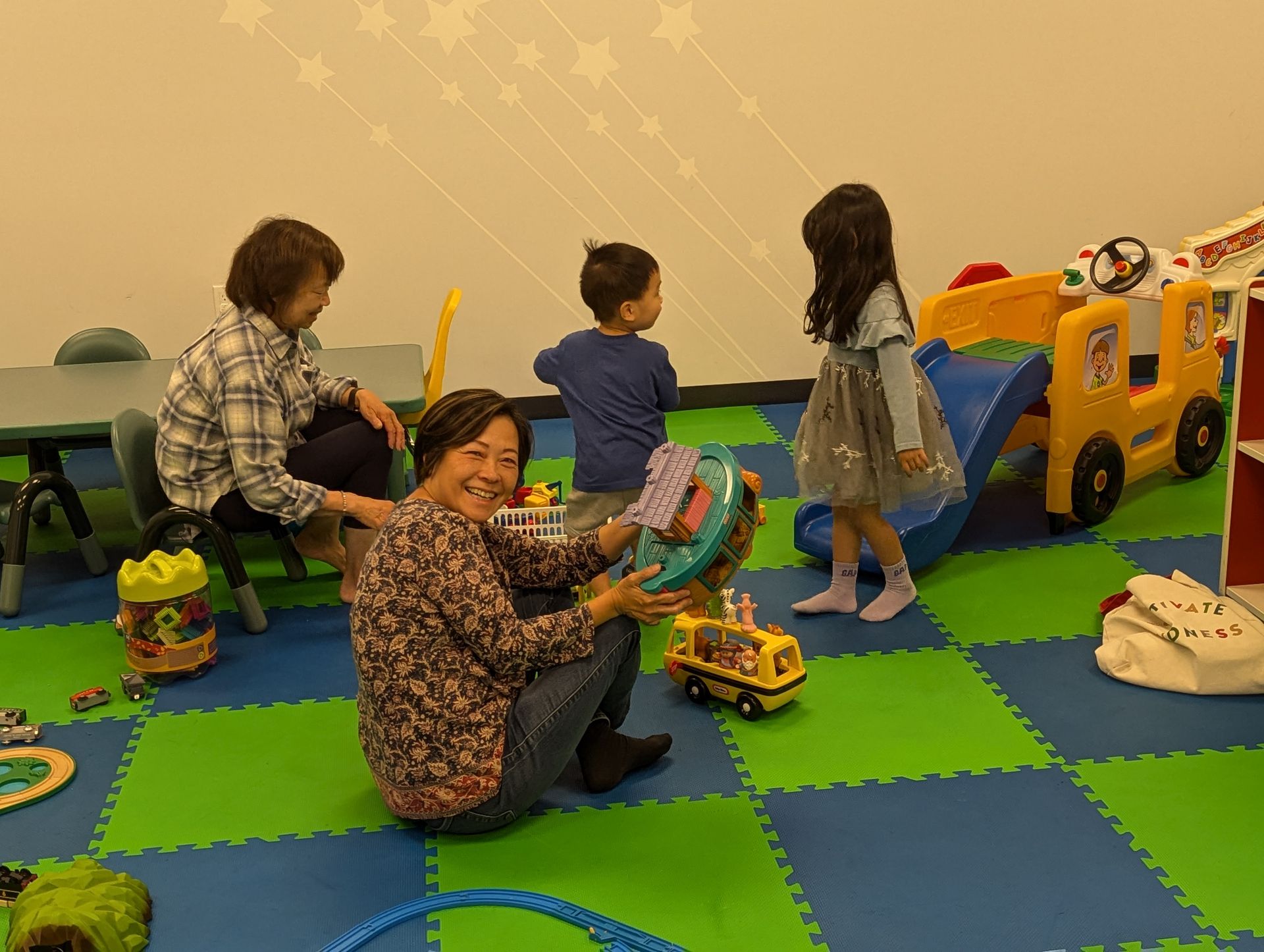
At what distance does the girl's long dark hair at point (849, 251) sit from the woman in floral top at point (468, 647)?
1144mm

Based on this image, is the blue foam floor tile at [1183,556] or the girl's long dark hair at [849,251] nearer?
the girl's long dark hair at [849,251]

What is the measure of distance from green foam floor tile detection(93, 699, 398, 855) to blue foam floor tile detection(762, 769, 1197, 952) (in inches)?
40.5

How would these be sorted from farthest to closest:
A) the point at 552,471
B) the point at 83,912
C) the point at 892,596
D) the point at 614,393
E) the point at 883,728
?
the point at 552,471
the point at 892,596
the point at 614,393
the point at 883,728
the point at 83,912

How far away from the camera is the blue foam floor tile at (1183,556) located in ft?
14.1

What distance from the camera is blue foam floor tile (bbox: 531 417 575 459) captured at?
5.70 meters

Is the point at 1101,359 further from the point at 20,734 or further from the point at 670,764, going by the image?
the point at 20,734

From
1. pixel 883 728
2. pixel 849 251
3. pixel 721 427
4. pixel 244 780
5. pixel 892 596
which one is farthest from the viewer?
pixel 721 427

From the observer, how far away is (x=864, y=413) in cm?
386

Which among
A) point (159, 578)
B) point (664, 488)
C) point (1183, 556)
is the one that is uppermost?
point (664, 488)

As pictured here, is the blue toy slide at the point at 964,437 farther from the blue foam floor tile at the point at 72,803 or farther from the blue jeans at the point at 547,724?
the blue foam floor tile at the point at 72,803

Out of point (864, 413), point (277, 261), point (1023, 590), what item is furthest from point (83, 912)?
point (1023, 590)

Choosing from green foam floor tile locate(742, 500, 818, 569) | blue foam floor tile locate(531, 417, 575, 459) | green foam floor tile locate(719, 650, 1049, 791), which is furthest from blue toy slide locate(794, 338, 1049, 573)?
blue foam floor tile locate(531, 417, 575, 459)

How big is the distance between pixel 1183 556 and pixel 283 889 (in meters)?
3.14

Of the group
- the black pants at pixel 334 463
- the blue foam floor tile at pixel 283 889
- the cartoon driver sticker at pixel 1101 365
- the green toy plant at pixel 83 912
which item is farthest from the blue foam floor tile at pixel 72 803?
the cartoon driver sticker at pixel 1101 365
